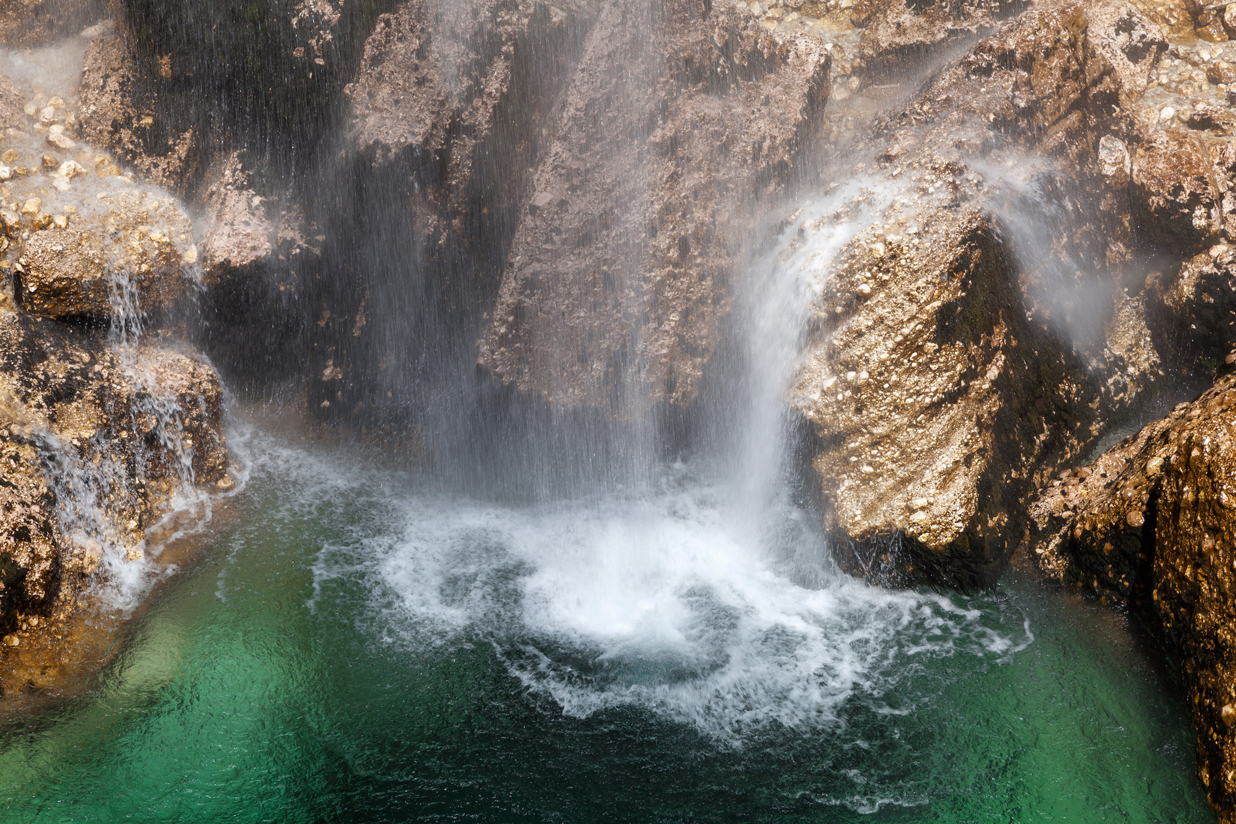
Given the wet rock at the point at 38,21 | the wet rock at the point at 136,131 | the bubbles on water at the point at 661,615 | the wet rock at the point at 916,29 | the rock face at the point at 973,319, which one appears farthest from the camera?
the wet rock at the point at 916,29

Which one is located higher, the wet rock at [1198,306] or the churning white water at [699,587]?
the wet rock at [1198,306]

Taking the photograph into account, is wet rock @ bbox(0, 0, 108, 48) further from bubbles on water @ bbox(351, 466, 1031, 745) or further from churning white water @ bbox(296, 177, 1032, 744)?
bubbles on water @ bbox(351, 466, 1031, 745)

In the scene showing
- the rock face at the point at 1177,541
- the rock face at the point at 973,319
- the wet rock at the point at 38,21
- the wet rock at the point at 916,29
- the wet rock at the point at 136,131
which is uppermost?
the wet rock at the point at 916,29

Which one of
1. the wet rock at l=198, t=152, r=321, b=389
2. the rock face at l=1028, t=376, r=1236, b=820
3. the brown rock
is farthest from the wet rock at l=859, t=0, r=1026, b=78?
the wet rock at l=198, t=152, r=321, b=389

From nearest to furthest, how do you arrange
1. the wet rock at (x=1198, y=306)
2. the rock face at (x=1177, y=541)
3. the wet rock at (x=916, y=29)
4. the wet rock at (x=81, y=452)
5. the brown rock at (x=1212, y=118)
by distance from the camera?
the rock face at (x=1177, y=541) < the wet rock at (x=81, y=452) < the wet rock at (x=1198, y=306) < the brown rock at (x=1212, y=118) < the wet rock at (x=916, y=29)

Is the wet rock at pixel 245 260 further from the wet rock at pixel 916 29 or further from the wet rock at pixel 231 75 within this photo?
the wet rock at pixel 916 29

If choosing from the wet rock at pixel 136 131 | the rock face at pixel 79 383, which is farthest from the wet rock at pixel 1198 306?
the wet rock at pixel 136 131
